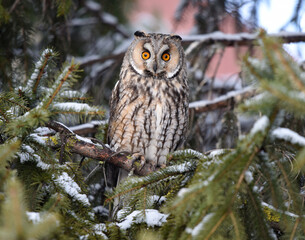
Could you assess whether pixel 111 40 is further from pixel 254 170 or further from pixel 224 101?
pixel 254 170

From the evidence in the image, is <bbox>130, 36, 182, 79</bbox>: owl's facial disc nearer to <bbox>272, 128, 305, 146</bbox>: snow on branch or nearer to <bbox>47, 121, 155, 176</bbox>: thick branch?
<bbox>47, 121, 155, 176</bbox>: thick branch

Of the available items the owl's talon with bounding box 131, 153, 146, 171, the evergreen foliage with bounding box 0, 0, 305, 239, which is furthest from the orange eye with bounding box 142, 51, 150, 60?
the evergreen foliage with bounding box 0, 0, 305, 239

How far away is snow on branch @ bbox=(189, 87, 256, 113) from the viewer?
94.0 inches

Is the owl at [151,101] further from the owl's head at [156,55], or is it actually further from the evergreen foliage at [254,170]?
the evergreen foliage at [254,170]

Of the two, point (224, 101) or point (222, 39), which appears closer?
point (224, 101)

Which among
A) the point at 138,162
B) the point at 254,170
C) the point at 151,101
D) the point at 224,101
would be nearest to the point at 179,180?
the point at 254,170

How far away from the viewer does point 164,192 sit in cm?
131

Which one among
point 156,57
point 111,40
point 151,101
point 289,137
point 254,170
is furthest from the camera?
point 111,40

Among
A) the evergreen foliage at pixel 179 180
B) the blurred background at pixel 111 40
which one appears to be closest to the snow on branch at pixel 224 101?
the blurred background at pixel 111 40

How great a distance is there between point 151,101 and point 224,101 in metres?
0.65

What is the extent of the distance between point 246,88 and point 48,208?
1.84m

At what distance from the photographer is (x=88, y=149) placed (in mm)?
1495

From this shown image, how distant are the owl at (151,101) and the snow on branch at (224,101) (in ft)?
0.72

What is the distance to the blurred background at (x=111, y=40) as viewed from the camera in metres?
2.20
